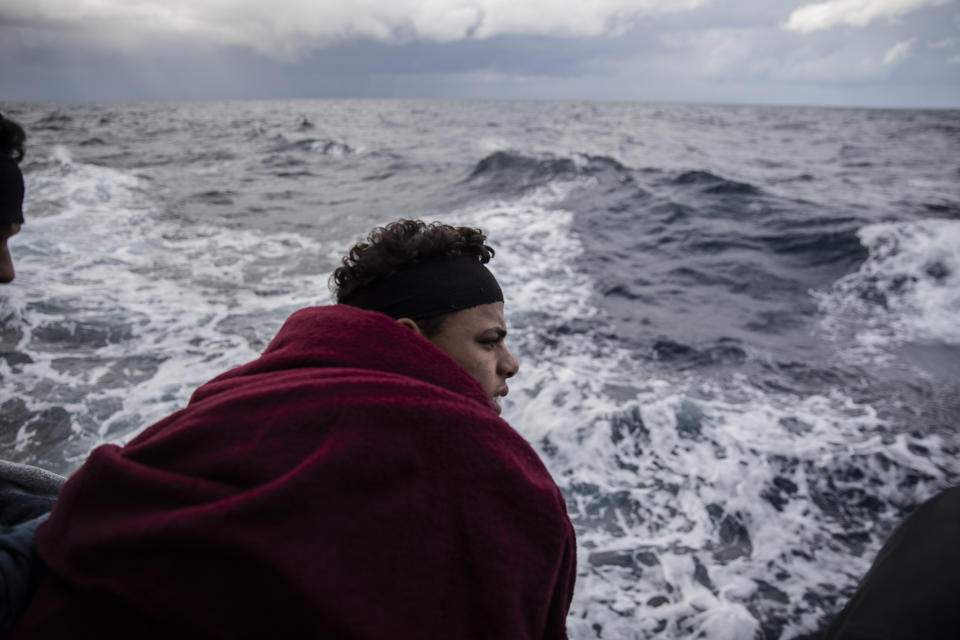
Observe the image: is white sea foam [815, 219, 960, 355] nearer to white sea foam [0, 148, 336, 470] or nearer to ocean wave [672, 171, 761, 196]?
ocean wave [672, 171, 761, 196]

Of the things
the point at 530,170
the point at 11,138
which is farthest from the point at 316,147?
the point at 11,138

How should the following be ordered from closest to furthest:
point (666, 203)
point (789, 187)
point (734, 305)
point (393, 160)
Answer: point (734, 305) < point (666, 203) < point (789, 187) < point (393, 160)

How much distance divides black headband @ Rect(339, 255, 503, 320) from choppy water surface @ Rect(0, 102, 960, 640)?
5.62ft

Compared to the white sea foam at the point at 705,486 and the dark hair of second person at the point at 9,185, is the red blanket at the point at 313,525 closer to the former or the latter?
the dark hair of second person at the point at 9,185

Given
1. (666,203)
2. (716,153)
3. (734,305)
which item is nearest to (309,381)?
(734,305)

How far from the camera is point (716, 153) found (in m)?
18.4

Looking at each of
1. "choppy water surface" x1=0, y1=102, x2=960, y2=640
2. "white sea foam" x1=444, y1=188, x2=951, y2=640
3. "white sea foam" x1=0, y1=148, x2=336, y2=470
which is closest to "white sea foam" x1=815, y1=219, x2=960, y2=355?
"choppy water surface" x1=0, y1=102, x2=960, y2=640

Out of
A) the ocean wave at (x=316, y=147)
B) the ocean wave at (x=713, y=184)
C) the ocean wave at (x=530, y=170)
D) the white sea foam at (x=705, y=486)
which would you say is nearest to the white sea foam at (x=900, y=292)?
the white sea foam at (x=705, y=486)

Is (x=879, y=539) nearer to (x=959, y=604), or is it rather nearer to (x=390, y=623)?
(x=959, y=604)

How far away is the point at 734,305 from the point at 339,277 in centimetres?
574

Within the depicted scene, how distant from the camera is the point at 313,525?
0.83 meters

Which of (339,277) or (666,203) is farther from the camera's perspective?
(666,203)

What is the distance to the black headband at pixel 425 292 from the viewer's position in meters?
1.57

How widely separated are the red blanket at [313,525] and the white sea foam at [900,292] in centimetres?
529
